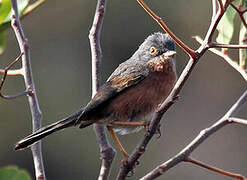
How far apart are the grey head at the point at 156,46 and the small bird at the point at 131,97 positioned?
0.03 ft

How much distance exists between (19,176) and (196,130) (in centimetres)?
994

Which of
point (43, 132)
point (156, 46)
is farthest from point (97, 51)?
point (156, 46)

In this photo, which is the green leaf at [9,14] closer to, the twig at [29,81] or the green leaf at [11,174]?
the twig at [29,81]

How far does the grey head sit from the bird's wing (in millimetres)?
130

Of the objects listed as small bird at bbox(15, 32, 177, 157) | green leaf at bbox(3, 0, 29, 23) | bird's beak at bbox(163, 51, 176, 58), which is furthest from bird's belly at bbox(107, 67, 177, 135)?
green leaf at bbox(3, 0, 29, 23)

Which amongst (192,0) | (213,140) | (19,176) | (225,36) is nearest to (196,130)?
(213,140)

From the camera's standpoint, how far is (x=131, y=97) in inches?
189

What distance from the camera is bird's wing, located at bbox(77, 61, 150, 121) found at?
4613 millimetres

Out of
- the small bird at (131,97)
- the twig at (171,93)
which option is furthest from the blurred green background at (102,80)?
the twig at (171,93)

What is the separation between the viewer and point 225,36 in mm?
3990

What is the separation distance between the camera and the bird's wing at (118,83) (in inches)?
182

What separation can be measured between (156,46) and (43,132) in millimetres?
Result: 1634

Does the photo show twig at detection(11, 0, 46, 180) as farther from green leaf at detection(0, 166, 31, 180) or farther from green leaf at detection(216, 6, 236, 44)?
green leaf at detection(216, 6, 236, 44)

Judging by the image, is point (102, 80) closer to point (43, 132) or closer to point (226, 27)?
point (43, 132)
